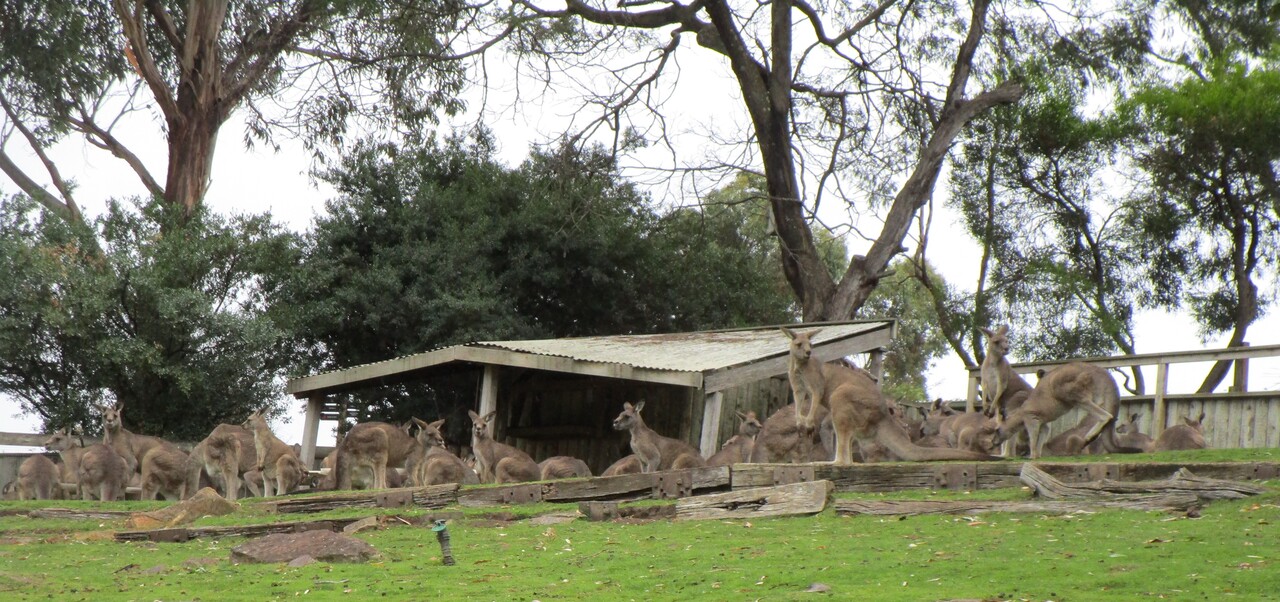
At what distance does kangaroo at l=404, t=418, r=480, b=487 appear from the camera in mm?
19438

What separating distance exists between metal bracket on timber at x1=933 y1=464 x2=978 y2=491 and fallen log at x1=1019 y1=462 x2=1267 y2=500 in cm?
151

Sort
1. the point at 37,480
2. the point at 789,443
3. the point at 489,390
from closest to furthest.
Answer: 1. the point at 789,443
2. the point at 37,480
3. the point at 489,390

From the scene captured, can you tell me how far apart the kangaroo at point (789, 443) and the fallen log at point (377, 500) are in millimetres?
4018

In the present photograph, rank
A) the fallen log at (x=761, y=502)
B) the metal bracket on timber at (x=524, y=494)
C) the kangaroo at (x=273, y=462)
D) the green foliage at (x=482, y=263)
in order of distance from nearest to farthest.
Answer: the fallen log at (x=761, y=502)
the metal bracket on timber at (x=524, y=494)
the kangaroo at (x=273, y=462)
the green foliage at (x=482, y=263)

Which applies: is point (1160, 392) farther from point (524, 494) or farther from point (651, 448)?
point (524, 494)

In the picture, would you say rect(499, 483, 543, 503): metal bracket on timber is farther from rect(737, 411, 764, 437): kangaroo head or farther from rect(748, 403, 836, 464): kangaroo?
rect(737, 411, 764, 437): kangaroo head

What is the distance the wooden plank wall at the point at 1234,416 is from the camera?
64.7ft

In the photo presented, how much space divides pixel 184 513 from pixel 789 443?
734 cm

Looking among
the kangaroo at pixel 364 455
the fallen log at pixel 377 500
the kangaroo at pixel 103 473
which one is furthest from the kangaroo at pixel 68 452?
the fallen log at pixel 377 500

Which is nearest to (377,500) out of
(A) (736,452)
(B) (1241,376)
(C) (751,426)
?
(A) (736,452)

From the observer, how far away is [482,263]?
31.4m

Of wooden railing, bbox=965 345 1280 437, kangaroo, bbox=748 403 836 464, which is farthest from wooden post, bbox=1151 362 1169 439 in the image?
kangaroo, bbox=748 403 836 464

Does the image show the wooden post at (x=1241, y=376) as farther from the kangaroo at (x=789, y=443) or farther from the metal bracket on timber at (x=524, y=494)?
the metal bracket on timber at (x=524, y=494)

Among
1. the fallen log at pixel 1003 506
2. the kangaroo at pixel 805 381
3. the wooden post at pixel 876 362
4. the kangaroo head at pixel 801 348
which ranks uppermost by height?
the wooden post at pixel 876 362
